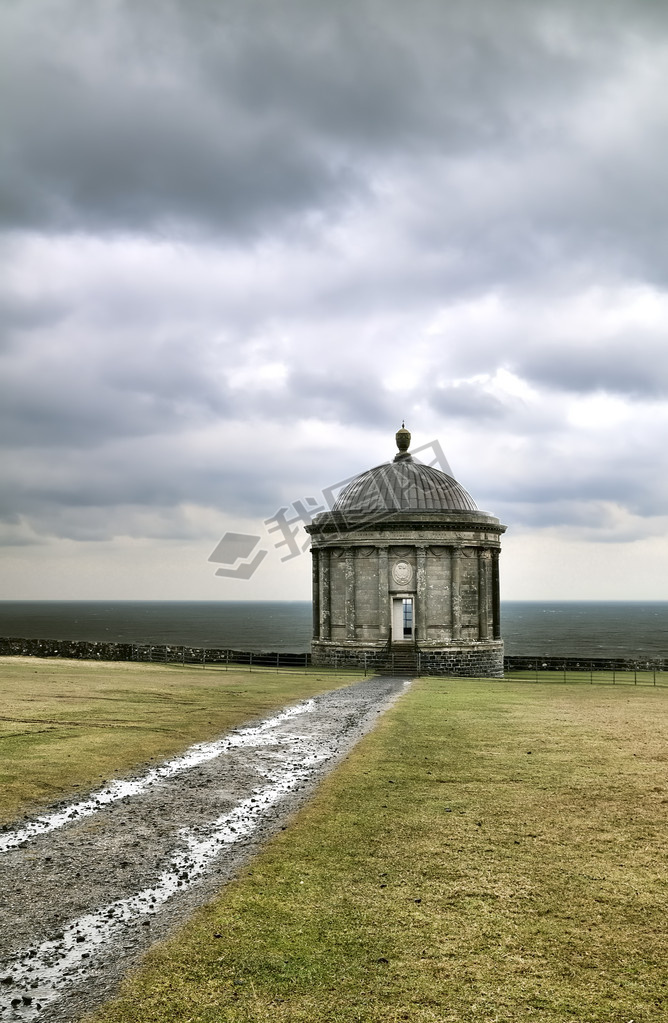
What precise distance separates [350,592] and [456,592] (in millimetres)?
5834

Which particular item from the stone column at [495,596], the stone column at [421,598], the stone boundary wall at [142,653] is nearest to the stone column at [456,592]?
the stone column at [421,598]

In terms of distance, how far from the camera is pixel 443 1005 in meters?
5.97

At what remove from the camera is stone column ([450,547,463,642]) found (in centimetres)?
4044

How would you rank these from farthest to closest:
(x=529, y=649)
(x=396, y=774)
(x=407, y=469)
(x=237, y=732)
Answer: (x=529, y=649) < (x=407, y=469) < (x=237, y=732) < (x=396, y=774)

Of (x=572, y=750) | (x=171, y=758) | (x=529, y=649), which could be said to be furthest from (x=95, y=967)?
(x=529, y=649)

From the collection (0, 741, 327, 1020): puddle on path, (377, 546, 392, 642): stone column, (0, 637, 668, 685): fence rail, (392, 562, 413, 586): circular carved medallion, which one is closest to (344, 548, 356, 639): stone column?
(377, 546, 392, 642): stone column

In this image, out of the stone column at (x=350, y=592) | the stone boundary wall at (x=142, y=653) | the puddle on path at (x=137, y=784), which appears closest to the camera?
the puddle on path at (x=137, y=784)

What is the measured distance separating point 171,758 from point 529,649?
311ft

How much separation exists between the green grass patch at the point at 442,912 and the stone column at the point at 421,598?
86.5ft

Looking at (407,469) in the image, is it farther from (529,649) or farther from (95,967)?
(529,649)

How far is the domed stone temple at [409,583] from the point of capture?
1586 inches

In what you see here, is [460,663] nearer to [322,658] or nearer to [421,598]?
[421,598]

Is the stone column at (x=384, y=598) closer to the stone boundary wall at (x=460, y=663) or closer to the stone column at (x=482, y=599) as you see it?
the stone boundary wall at (x=460, y=663)

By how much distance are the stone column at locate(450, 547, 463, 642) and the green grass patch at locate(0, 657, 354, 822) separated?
26.4 feet
